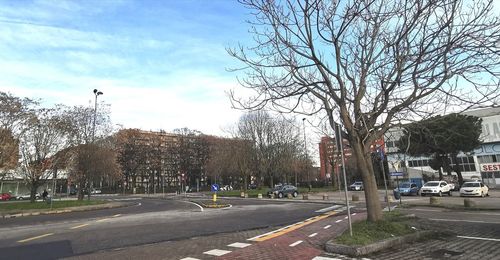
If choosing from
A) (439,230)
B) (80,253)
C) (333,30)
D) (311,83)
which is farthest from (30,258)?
(439,230)

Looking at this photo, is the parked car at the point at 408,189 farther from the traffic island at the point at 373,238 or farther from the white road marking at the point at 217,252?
the white road marking at the point at 217,252

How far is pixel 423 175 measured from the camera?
72875 millimetres

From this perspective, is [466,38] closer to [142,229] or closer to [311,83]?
[311,83]

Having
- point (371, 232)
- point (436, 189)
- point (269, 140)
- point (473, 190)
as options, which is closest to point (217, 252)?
point (371, 232)

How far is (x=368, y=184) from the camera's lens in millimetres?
11172

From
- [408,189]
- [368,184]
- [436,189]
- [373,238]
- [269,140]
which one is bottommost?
[373,238]

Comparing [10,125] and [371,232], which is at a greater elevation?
[10,125]

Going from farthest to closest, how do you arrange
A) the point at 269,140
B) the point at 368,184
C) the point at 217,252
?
the point at 269,140 → the point at 368,184 → the point at 217,252

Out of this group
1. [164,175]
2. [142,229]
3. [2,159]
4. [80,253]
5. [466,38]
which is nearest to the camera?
[80,253]

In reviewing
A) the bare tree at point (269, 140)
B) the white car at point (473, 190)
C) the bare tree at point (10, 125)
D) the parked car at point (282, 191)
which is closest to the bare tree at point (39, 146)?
the bare tree at point (10, 125)

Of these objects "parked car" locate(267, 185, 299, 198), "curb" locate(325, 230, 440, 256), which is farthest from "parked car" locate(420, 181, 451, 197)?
"curb" locate(325, 230, 440, 256)

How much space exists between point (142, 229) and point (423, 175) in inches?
2737

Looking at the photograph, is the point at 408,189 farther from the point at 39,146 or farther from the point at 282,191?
the point at 39,146

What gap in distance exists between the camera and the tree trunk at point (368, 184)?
11.1 meters
